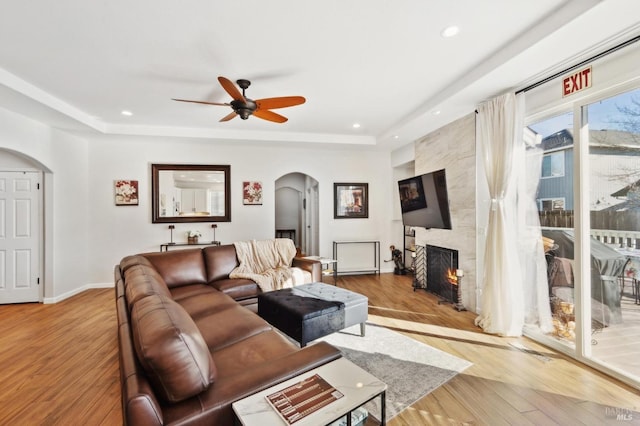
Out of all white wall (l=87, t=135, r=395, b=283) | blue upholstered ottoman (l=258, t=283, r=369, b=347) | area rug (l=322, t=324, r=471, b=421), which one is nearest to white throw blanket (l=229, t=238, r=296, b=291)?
blue upholstered ottoman (l=258, t=283, r=369, b=347)

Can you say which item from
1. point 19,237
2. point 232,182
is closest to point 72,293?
point 19,237

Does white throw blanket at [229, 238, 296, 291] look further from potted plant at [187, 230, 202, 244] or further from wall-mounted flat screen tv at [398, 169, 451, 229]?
wall-mounted flat screen tv at [398, 169, 451, 229]

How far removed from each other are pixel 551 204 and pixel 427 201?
1.67 m

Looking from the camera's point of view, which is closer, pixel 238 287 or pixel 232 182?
pixel 238 287

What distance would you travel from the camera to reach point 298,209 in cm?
877

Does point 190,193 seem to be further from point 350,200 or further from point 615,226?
point 615,226

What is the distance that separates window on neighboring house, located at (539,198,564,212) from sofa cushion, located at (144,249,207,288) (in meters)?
4.03

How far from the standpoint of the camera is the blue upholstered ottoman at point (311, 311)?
2.54 meters

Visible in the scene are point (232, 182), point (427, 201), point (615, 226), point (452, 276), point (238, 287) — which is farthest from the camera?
point (232, 182)

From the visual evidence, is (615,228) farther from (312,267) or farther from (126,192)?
(126,192)

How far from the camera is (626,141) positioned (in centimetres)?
222

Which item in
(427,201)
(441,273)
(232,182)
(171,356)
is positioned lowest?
(441,273)

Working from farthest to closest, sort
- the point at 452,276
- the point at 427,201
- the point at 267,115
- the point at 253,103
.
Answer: the point at 427,201
the point at 452,276
the point at 267,115
the point at 253,103

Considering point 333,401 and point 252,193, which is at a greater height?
point 252,193
